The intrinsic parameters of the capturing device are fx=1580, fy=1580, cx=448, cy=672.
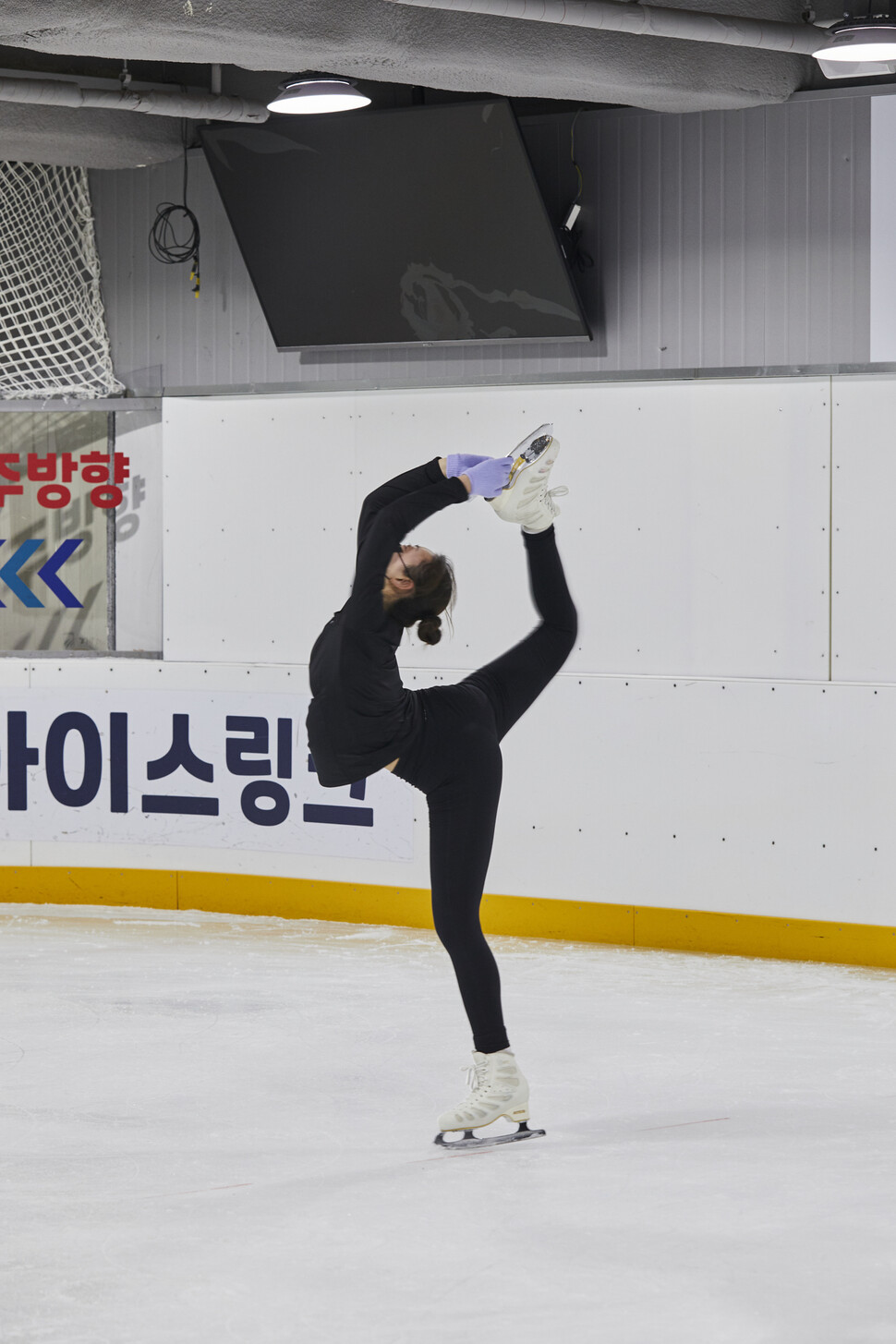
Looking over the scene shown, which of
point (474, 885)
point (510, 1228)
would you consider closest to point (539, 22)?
point (474, 885)

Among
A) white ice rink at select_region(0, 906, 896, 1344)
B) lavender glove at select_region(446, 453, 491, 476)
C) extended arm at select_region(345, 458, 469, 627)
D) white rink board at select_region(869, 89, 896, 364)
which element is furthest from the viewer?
white rink board at select_region(869, 89, 896, 364)

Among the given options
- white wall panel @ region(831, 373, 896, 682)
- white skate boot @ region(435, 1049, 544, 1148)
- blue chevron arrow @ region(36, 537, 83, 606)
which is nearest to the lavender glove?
white skate boot @ region(435, 1049, 544, 1148)

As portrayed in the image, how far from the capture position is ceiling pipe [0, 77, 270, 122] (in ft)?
19.0

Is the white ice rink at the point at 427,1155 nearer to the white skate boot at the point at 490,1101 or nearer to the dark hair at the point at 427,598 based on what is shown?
the white skate boot at the point at 490,1101

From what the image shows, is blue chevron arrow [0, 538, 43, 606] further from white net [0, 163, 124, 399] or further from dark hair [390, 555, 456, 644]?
→ dark hair [390, 555, 456, 644]

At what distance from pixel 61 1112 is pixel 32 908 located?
266 centimetres

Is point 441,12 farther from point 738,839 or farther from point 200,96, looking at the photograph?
point 738,839

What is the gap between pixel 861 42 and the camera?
181 inches

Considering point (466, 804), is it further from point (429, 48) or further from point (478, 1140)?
point (429, 48)

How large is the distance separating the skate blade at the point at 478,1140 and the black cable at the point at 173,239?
14.9 ft

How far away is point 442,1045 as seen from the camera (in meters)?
4.28

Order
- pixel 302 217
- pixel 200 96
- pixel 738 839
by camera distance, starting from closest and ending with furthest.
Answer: pixel 738 839 < pixel 200 96 < pixel 302 217

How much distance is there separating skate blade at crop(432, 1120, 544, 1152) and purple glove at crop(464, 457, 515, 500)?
138 cm

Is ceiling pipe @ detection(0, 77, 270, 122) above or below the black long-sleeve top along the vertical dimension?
above
